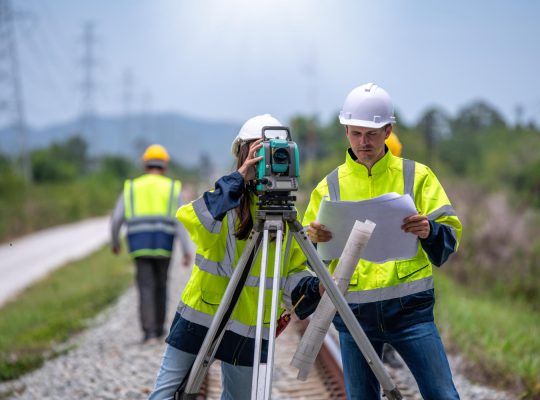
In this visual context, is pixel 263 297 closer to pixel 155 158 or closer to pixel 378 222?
pixel 378 222

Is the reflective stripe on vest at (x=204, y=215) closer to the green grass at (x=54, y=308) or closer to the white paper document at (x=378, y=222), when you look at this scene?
the white paper document at (x=378, y=222)

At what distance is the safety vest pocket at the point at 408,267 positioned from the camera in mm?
3430

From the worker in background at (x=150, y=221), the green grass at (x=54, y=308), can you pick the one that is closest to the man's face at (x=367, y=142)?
the worker in background at (x=150, y=221)

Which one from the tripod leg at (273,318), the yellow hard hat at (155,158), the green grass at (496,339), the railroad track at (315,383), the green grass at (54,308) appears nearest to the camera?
the tripod leg at (273,318)

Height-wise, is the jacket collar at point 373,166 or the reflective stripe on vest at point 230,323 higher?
the jacket collar at point 373,166

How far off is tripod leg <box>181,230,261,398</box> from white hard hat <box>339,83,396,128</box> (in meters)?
0.71

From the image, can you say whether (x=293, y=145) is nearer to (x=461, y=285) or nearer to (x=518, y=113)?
(x=461, y=285)

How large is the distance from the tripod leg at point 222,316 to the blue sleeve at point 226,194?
0.45ft

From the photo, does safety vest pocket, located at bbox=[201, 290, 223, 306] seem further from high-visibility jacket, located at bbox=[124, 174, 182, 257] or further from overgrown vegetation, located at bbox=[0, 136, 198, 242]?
overgrown vegetation, located at bbox=[0, 136, 198, 242]

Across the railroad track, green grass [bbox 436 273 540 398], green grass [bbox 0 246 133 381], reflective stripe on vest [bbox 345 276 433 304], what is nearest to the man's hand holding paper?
reflective stripe on vest [bbox 345 276 433 304]

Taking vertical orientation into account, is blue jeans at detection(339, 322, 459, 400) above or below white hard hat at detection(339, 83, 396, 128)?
below

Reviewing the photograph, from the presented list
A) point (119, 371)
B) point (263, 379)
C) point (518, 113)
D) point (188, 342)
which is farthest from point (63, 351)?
point (518, 113)

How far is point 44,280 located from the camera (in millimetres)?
19609

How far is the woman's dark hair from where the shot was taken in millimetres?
3299
